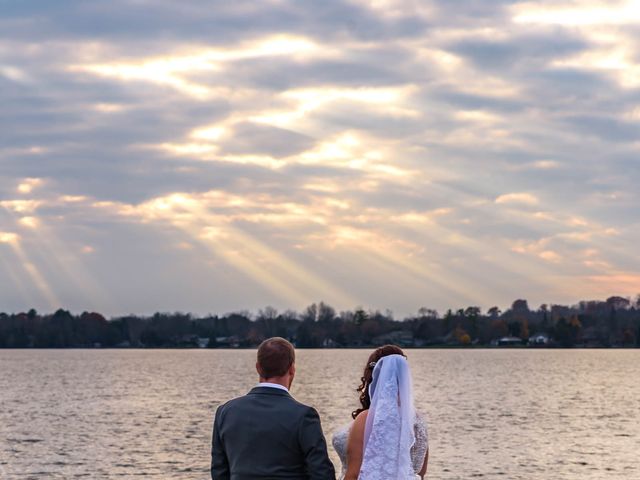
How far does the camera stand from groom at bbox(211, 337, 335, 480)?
271 inches

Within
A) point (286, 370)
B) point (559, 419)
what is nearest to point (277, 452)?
point (286, 370)

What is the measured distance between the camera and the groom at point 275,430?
6883 mm

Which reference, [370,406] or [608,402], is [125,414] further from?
[370,406]

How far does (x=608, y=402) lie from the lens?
242 ft

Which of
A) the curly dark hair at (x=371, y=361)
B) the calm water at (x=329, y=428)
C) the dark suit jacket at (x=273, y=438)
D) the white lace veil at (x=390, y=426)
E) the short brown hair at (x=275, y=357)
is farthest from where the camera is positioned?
the calm water at (x=329, y=428)

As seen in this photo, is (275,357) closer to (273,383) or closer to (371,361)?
(273,383)

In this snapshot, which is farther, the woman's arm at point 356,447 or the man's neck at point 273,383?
the woman's arm at point 356,447

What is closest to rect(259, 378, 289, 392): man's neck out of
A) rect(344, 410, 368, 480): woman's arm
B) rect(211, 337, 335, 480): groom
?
rect(211, 337, 335, 480): groom

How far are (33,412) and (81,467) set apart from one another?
29.0m

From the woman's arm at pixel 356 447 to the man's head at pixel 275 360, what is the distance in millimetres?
920

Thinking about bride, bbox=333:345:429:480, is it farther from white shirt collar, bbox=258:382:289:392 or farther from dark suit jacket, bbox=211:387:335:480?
white shirt collar, bbox=258:382:289:392

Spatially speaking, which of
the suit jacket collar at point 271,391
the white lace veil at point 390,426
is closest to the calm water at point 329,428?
the white lace veil at point 390,426

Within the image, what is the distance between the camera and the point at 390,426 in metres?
7.55

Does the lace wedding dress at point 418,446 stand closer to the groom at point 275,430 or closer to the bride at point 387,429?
the bride at point 387,429
